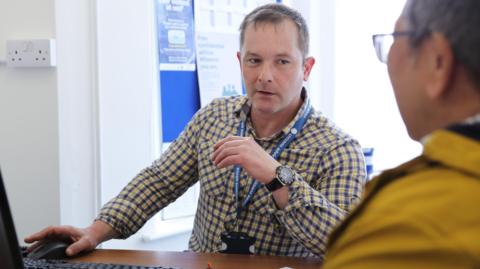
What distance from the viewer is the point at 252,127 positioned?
1.85 meters

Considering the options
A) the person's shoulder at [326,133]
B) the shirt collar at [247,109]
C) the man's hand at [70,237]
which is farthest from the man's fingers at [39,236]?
the person's shoulder at [326,133]

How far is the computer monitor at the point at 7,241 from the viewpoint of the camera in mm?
819

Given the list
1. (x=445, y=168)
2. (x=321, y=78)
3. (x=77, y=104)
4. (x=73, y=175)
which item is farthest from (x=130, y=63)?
(x=445, y=168)

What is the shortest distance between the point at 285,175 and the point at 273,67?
42 cm

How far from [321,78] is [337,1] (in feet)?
1.72

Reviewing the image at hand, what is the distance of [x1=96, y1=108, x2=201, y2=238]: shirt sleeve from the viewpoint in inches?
68.2

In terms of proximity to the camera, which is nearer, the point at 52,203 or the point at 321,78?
the point at 52,203

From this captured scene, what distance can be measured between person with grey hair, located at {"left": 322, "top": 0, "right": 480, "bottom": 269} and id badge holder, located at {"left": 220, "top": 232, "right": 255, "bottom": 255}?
2.95 ft

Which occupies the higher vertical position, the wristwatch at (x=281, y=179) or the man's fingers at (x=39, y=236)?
the wristwatch at (x=281, y=179)

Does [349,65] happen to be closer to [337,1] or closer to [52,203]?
[337,1]

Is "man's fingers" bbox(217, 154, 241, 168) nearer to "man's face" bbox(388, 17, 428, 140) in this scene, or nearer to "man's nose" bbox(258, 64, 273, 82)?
"man's nose" bbox(258, 64, 273, 82)

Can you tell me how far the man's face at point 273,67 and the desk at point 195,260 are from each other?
507 millimetres

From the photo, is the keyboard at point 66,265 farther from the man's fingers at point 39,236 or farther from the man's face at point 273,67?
the man's face at point 273,67

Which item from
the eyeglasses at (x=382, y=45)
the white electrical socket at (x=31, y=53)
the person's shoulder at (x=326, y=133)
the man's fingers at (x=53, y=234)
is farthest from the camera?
the white electrical socket at (x=31, y=53)
